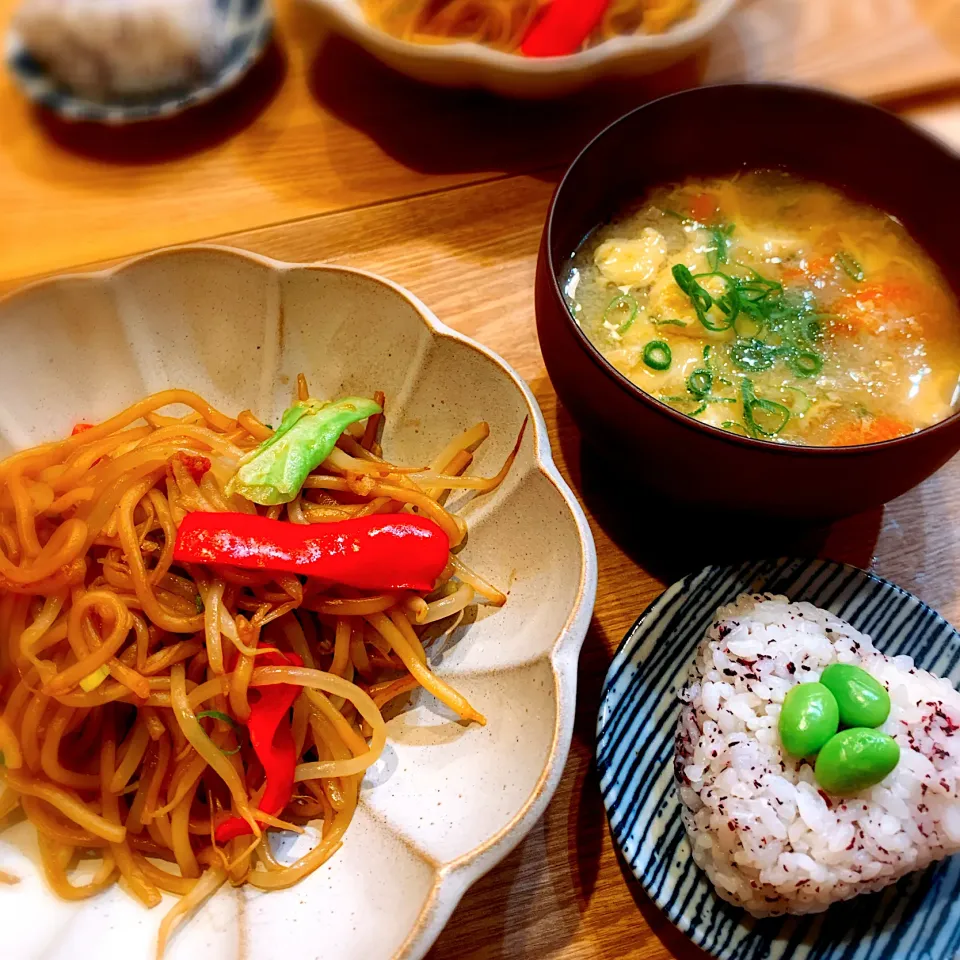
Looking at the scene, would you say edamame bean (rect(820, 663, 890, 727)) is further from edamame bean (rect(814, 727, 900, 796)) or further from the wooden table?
the wooden table

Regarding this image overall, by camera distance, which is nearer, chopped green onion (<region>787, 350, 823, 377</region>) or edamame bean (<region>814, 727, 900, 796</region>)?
edamame bean (<region>814, 727, 900, 796</region>)

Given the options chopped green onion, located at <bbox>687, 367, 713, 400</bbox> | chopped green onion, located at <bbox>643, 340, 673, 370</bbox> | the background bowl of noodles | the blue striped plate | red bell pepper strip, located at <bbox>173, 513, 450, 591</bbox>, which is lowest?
the blue striped plate

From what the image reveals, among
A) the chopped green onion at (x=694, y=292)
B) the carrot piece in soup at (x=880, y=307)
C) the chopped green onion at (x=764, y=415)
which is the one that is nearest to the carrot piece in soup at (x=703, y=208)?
the chopped green onion at (x=694, y=292)

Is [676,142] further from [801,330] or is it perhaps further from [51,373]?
[51,373]

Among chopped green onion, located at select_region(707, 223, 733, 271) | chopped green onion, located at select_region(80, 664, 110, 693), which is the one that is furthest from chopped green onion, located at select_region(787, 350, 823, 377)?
chopped green onion, located at select_region(80, 664, 110, 693)

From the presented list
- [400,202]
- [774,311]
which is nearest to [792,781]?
[774,311]

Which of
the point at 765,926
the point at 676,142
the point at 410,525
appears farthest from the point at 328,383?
the point at 765,926

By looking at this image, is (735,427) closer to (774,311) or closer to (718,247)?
(774,311)

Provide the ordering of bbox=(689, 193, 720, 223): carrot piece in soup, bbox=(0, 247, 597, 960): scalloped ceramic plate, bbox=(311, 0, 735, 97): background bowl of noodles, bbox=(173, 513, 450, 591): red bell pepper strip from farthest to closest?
bbox=(311, 0, 735, 97): background bowl of noodles, bbox=(689, 193, 720, 223): carrot piece in soup, bbox=(173, 513, 450, 591): red bell pepper strip, bbox=(0, 247, 597, 960): scalloped ceramic plate
